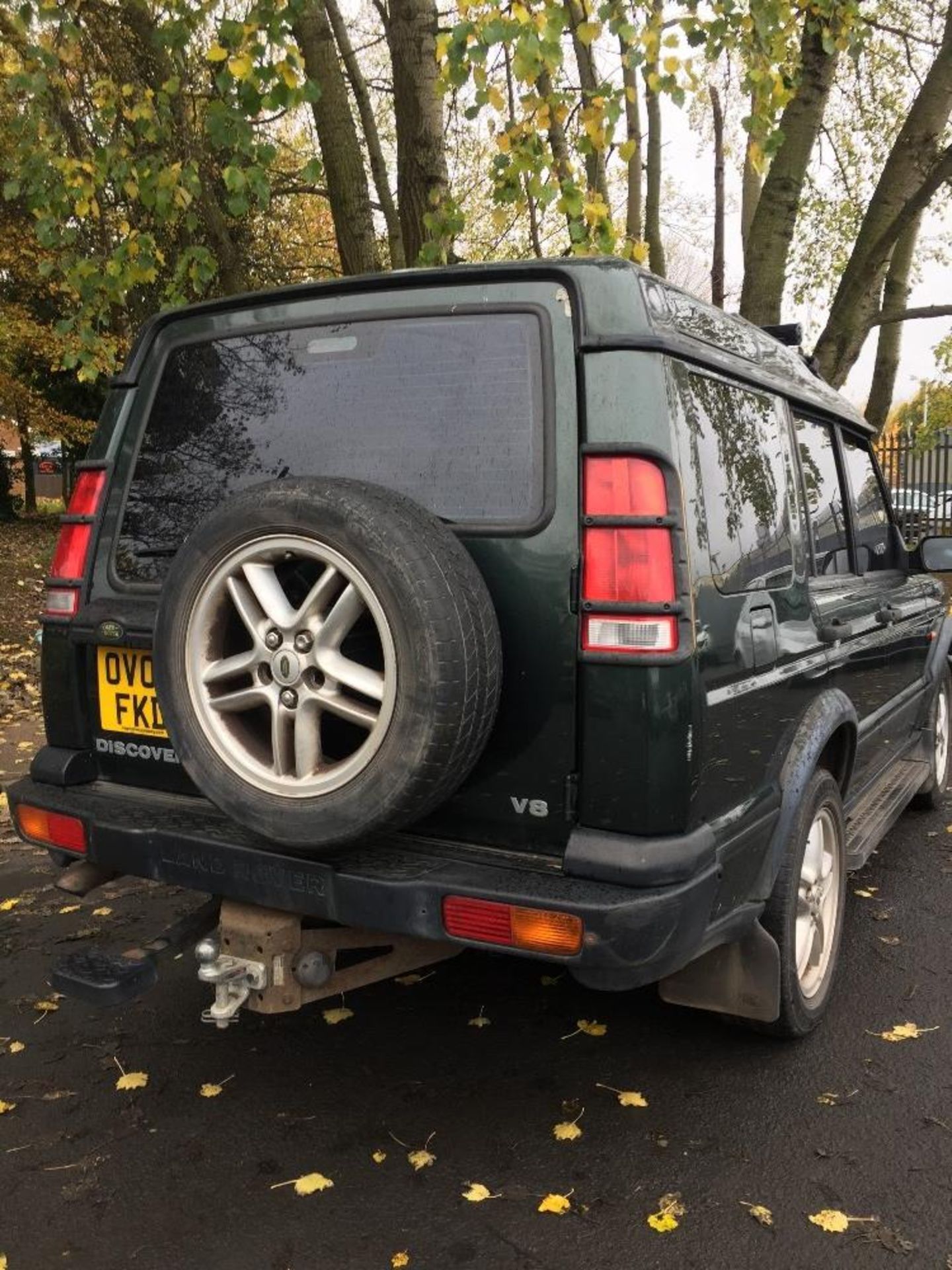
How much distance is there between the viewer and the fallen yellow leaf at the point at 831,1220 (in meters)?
2.34

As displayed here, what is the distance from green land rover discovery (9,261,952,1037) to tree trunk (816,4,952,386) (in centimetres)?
712

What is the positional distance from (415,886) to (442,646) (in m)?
0.55

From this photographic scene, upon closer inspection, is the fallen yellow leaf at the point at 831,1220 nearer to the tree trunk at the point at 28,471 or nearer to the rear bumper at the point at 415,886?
the rear bumper at the point at 415,886

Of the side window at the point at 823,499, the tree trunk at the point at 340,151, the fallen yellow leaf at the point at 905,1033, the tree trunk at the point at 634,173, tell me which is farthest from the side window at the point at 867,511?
the tree trunk at the point at 634,173

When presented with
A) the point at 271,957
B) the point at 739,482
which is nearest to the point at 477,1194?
the point at 271,957

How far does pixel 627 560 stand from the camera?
2232mm

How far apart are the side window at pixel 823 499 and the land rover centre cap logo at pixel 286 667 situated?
6.13 ft

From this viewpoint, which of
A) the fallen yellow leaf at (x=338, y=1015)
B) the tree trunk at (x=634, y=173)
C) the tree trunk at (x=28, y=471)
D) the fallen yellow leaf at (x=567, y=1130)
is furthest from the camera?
the tree trunk at (x=28, y=471)

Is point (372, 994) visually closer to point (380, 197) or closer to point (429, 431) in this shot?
point (429, 431)

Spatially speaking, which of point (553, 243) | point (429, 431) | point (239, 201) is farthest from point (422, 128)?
point (553, 243)

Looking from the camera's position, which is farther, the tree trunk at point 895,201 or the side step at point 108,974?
the tree trunk at point 895,201

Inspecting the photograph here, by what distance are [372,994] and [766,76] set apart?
20.1 feet

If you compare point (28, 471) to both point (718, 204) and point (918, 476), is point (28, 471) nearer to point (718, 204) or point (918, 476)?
point (718, 204)

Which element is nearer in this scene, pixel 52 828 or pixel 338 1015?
pixel 52 828
